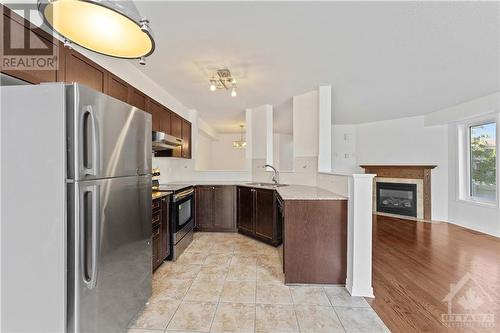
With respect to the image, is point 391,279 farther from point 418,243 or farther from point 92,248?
point 92,248

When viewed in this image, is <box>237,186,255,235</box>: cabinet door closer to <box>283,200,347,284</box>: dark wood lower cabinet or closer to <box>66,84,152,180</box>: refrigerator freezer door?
<box>283,200,347,284</box>: dark wood lower cabinet

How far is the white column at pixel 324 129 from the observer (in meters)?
3.27

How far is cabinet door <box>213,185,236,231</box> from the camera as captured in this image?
13.4ft

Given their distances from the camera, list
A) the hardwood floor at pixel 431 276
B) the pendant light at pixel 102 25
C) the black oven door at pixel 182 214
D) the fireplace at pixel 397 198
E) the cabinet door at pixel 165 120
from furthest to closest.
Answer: the fireplace at pixel 397 198 → the cabinet door at pixel 165 120 → the black oven door at pixel 182 214 → the hardwood floor at pixel 431 276 → the pendant light at pixel 102 25

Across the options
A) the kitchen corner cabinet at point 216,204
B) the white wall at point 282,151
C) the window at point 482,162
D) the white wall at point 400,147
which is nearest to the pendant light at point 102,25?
the kitchen corner cabinet at point 216,204

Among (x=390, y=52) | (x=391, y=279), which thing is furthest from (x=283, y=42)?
(x=391, y=279)

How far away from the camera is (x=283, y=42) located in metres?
2.14

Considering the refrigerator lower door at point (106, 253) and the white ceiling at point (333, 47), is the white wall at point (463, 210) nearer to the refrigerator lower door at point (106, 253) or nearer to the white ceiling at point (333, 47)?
the white ceiling at point (333, 47)

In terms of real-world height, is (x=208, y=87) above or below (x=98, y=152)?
above

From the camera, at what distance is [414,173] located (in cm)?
517

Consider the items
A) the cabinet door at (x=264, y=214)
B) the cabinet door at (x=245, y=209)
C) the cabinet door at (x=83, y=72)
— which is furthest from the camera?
the cabinet door at (x=245, y=209)

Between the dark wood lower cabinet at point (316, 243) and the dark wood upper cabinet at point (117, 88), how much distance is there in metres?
2.21

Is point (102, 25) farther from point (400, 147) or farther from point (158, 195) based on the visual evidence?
point (400, 147)

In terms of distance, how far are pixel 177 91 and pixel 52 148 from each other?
268 centimetres
